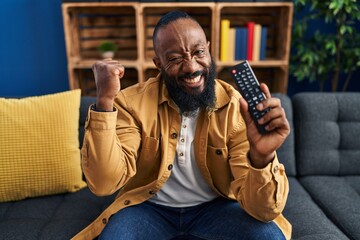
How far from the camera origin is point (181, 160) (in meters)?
1.10

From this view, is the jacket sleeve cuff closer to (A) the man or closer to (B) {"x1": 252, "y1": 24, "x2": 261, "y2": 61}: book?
(A) the man

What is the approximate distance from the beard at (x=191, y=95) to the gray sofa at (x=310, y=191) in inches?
21.7

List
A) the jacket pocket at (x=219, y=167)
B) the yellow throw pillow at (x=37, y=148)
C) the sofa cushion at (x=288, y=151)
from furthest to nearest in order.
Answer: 1. the sofa cushion at (x=288, y=151)
2. the yellow throw pillow at (x=37, y=148)
3. the jacket pocket at (x=219, y=167)

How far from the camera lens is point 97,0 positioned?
1.99 metres

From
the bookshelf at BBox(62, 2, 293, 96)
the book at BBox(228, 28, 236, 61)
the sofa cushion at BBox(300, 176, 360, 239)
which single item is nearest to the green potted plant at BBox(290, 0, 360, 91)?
the bookshelf at BBox(62, 2, 293, 96)

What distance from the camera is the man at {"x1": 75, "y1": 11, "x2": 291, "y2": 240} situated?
3.22ft

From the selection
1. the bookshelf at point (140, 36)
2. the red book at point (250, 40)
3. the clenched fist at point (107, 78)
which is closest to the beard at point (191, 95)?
the clenched fist at point (107, 78)

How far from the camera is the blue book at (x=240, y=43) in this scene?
2114mm

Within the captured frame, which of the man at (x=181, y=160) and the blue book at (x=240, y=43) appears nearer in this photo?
the man at (x=181, y=160)

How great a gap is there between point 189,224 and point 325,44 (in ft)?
5.19

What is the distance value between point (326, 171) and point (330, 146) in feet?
0.39

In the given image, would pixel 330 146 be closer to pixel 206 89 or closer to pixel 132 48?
pixel 206 89

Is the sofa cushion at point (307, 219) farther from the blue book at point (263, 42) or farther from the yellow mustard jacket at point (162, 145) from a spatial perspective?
the blue book at point (263, 42)

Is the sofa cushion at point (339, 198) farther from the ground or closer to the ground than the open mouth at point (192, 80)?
closer to the ground
